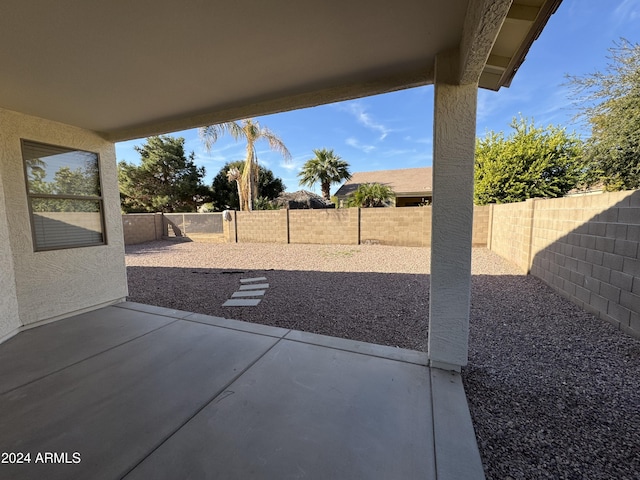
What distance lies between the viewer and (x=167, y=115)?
335 centimetres

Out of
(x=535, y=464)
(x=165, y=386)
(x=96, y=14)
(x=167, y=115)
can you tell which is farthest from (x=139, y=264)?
(x=535, y=464)

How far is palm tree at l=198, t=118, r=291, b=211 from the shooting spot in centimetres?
1211

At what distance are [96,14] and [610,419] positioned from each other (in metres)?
4.24

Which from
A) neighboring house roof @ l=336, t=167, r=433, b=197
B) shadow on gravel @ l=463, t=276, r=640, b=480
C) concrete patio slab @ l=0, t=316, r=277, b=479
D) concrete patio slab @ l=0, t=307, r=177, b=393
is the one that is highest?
neighboring house roof @ l=336, t=167, r=433, b=197

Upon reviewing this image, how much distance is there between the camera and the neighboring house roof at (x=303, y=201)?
722 inches

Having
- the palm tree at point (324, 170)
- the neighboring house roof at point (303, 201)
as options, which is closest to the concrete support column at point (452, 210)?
the neighboring house roof at point (303, 201)

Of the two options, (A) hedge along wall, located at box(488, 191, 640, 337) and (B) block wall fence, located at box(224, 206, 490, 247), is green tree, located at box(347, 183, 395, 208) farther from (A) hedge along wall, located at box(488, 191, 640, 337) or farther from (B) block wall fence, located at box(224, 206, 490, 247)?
(A) hedge along wall, located at box(488, 191, 640, 337)

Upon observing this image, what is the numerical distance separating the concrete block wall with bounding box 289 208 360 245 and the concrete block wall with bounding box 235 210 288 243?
0.43 metres


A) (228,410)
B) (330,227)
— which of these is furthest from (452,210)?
(330,227)

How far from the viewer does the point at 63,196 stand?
3666 millimetres

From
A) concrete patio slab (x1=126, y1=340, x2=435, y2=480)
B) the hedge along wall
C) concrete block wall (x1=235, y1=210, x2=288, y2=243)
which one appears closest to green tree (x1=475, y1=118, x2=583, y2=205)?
the hedge along wall

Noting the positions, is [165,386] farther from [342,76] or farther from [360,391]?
[342,76]

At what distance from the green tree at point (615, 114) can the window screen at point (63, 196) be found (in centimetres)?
1227

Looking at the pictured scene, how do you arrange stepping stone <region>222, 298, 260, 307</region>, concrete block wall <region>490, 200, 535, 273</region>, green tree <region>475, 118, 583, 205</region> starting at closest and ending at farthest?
stepping stone <region>222, 298, 260, 307</region> → concrete block wall <region>490, 200, 535, 273</region> → green tree <region>475, 118, 583, 205</region>
